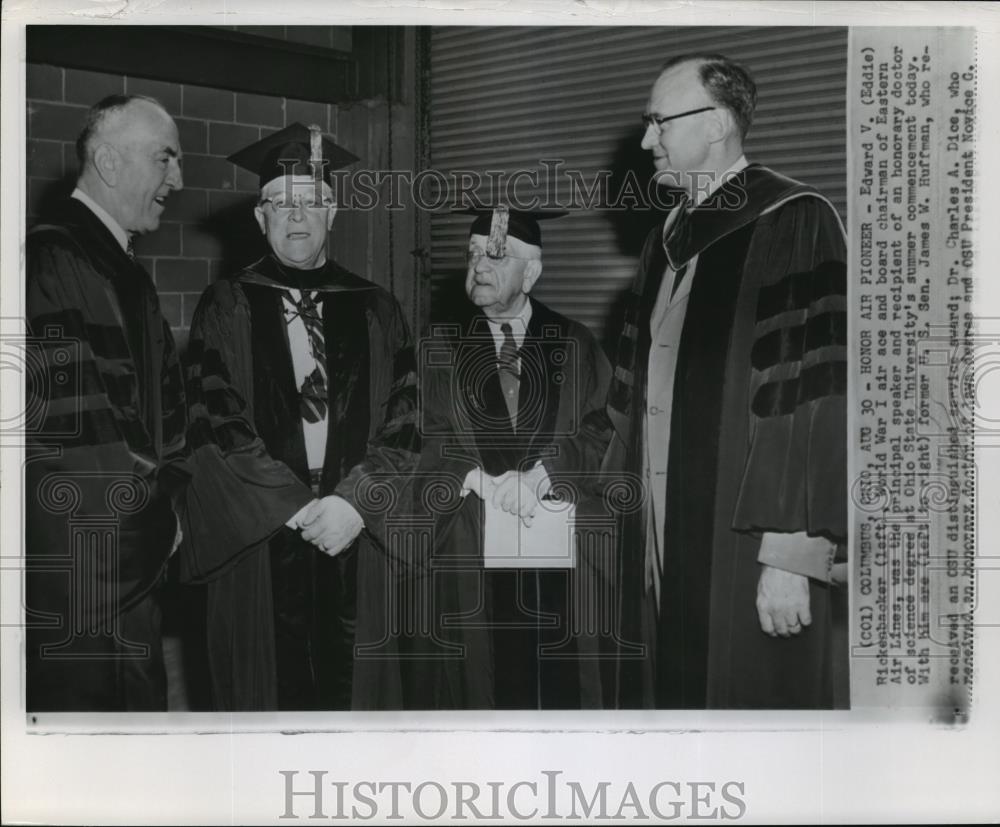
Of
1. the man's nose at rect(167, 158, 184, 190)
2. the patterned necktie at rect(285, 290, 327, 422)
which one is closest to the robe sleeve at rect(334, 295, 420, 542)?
the patterned necktie at rect(285, 290, 327, 422)

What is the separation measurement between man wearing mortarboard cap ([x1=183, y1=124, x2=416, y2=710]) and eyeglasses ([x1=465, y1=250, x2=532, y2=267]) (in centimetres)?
20

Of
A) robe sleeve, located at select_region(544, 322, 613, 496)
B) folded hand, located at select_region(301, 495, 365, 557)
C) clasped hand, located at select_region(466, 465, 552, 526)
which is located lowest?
folded hand, located at select_region(301, 495, 365, 557)

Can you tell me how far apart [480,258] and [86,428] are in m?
0.96

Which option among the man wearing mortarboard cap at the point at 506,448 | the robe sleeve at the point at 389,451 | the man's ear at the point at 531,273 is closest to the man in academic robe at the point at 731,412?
the man wearing mortarboard cap at the point at 506,448

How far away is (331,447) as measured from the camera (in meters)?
2.37

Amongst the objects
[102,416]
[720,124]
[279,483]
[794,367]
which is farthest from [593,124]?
[102,416]

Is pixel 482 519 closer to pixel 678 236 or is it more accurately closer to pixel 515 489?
pixel 515 489

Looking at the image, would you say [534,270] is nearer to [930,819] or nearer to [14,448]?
[14,448]

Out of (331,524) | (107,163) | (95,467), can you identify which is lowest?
Answer: (331,524)

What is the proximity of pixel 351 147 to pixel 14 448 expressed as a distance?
3.32ft

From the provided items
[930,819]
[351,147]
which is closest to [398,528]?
[351,147]

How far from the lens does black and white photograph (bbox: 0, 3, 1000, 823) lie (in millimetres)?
→ 2365

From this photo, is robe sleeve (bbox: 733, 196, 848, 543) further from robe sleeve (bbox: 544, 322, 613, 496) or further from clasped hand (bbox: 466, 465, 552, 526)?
clasped hand (bbox: 466, 465, 552, 526)

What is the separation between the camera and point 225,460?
2.37 meters
